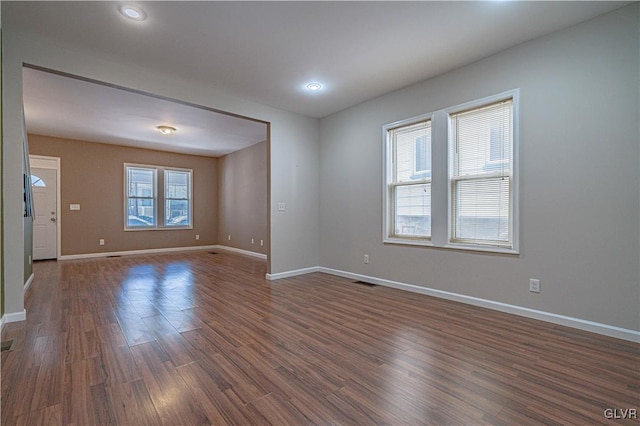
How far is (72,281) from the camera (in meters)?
4.49

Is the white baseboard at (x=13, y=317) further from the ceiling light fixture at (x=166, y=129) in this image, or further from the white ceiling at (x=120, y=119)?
the ceiling light fixture at (x=166, y=129)

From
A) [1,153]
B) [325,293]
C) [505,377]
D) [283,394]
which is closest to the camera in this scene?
[283,394]

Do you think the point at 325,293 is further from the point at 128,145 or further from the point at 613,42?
the point at 128,145

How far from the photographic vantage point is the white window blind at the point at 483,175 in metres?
3.09

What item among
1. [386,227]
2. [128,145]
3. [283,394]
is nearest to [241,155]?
[128,145]

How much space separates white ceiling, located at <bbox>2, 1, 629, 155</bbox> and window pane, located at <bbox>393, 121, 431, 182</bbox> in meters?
0.62

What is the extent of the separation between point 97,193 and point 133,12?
6.04 m

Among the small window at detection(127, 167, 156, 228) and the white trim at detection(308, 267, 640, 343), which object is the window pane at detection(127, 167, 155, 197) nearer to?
the small window at detection(127, 167, 156, 228)

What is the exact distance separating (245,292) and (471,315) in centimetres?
271

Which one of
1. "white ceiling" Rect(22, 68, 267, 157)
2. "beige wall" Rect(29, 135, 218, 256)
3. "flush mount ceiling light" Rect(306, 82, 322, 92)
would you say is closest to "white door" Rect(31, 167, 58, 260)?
"beige wall" Rect(29, 135, 218, 256)

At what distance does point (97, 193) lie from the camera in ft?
23.0

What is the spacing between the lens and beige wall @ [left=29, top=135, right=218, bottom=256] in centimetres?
660

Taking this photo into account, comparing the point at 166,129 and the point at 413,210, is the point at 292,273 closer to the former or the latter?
the point at 413,210

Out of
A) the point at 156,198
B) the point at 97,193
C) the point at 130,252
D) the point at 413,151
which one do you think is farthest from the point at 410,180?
the point at 97,193
